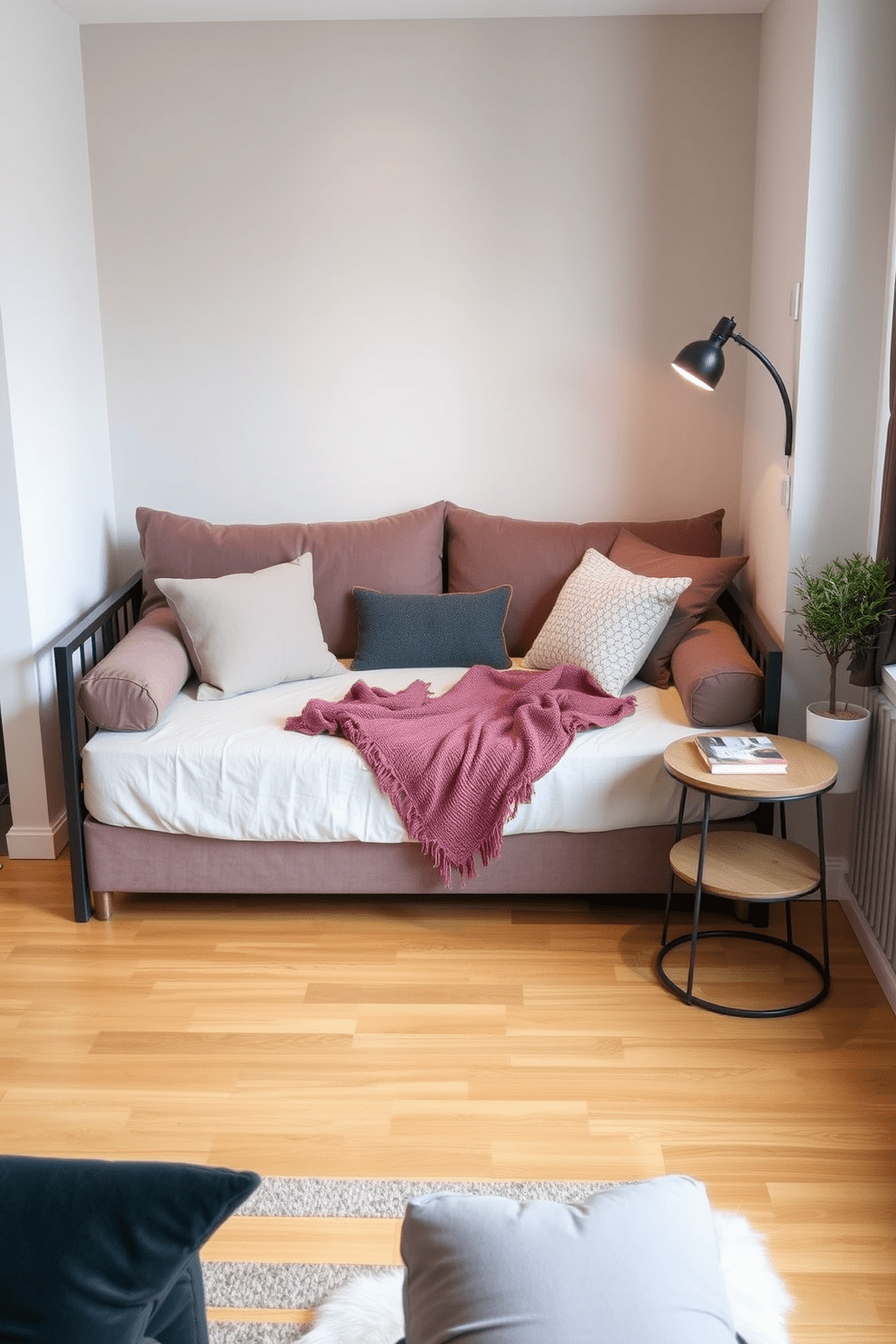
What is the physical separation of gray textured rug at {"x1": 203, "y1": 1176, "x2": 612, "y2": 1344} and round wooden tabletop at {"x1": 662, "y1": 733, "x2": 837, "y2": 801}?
0.91 metres

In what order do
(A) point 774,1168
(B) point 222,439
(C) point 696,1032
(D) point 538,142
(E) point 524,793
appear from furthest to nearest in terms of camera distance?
(B) point 222,439, (D) point 538,142, (E) point 524,793, (C) point 696,1032, (A) point 774,1168

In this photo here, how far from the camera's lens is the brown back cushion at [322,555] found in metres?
3.79

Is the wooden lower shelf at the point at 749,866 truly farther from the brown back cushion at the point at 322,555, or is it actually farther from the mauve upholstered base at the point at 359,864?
the brown back cushion at the point at 322,555

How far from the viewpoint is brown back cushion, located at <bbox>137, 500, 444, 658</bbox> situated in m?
3.79

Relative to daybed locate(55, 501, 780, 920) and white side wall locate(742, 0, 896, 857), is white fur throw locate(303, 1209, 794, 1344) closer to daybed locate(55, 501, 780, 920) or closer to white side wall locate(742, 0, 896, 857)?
daybed locate(55, 501, 780, 920)

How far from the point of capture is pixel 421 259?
385 cm

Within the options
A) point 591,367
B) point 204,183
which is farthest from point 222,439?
point 591,367

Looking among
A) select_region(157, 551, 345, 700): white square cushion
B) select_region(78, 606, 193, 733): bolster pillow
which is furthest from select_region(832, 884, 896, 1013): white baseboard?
select_region(78, 606, 193, 733): bolster pillow

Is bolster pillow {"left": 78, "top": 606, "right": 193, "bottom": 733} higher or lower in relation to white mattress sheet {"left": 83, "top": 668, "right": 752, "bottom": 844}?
higher

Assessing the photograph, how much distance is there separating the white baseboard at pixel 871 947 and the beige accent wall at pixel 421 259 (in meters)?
1.41

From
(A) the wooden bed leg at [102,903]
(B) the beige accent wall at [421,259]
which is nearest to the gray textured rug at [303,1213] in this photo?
(A) the wooden bed leg at [102,903]

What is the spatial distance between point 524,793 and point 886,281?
5.12ft

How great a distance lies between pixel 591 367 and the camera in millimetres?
3906

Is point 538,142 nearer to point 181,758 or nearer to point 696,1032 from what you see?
point 181,758
